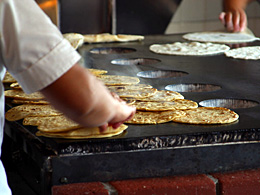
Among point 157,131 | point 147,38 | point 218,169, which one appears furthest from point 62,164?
point 147,38

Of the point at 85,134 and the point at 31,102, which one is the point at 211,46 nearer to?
the point at 31,102

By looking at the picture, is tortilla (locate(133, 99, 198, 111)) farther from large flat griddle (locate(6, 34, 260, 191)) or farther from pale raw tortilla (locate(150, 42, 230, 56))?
pale raw tortilla (locate(150, 42, 230, 56))

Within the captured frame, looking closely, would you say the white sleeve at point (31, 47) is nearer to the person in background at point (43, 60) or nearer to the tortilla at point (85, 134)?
the person in background at point (43, 60)

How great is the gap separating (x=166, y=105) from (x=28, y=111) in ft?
1.58

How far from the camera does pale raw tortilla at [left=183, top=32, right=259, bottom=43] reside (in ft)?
10.9

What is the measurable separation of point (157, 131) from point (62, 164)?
1.00 ft

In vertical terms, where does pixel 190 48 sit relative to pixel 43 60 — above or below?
below

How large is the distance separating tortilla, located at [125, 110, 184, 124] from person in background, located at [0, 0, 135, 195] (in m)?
0.47

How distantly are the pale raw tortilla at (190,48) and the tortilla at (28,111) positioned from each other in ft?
4.46

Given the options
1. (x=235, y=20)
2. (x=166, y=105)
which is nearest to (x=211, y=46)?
(x=235, y=20)

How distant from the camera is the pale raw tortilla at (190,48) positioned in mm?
2859

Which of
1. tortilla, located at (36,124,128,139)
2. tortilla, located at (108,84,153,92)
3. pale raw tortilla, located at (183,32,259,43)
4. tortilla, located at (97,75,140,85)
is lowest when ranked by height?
pale raw tortilla, located at (183,32,259,43)

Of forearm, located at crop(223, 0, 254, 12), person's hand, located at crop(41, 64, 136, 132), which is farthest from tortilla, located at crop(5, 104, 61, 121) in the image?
forearm, located at crop(223, 0, 254, 12)

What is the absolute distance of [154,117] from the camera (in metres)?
1.52
